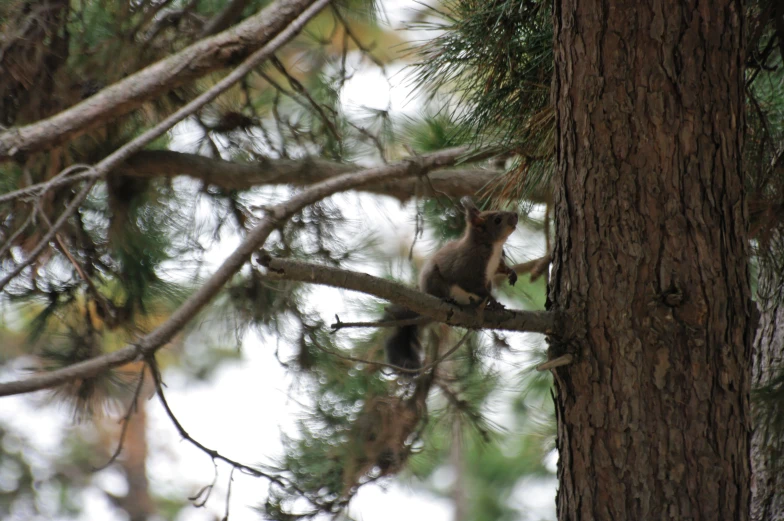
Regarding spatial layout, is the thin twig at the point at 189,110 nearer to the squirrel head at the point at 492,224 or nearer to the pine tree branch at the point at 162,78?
the pine tree branch at the point at 162,78

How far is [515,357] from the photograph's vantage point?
3.02 m

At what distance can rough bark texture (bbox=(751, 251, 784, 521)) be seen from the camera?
2.29 metres

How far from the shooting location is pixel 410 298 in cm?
157

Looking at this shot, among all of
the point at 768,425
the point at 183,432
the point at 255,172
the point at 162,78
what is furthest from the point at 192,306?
the point at 768,425

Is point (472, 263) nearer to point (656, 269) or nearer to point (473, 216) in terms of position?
point (473, 216)

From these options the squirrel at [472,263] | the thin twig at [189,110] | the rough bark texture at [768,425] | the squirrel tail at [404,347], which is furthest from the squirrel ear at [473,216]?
the rough bark texture at [768,425]

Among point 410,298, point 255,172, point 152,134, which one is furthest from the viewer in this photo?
point 255,172

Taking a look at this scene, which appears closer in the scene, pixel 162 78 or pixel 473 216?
pixel 162 78

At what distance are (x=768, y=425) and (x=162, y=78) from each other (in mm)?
1881

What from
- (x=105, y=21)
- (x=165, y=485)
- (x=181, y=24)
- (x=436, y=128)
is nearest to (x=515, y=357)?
(x=436, y=128)

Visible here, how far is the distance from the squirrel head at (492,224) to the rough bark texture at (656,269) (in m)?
0.63

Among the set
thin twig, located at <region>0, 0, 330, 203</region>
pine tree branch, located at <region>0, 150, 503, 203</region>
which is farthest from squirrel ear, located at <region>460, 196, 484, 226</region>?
thin twig, located at <region>0, 0, 330, 203</region>

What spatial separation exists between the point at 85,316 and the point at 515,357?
157cm

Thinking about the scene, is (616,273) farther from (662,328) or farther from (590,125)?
(590,125)
